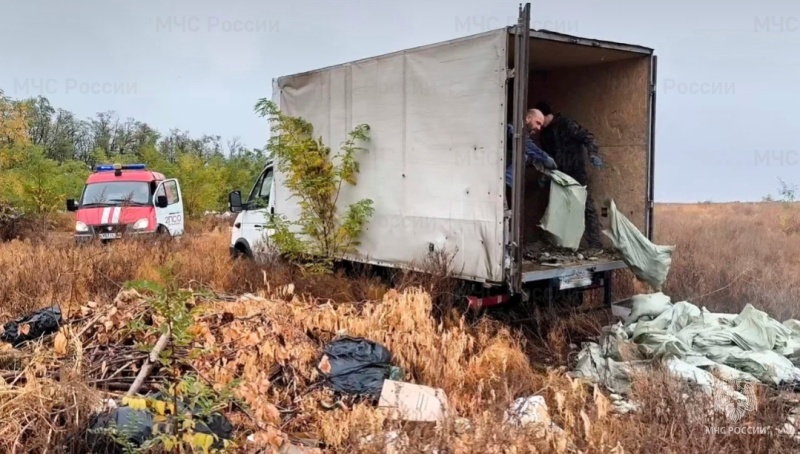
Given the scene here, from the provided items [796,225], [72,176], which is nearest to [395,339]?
[796,225]

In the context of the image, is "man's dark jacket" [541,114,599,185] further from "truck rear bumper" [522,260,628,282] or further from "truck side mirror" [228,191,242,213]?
"truck side mirror" [228,191,242,213]

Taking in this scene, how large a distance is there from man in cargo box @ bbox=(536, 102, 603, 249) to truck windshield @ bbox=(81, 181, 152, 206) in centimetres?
926

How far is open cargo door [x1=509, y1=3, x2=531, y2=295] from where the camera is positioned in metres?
5.12

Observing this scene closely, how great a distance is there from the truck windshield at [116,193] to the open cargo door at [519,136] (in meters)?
10.1

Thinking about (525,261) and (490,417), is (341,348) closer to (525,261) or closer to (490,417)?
(490,417)

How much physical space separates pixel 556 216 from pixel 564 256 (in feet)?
1.82

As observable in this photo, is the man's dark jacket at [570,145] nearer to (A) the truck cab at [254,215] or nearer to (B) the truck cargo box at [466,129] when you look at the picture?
(B) the truck cargo box at [466,129]

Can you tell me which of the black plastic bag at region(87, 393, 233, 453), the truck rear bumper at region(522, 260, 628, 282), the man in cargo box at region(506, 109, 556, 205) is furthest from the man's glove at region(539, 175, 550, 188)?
the black plastic bag at region(87, 393, 233, 453)

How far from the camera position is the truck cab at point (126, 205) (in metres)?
12.5

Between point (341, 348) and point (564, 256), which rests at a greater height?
point (564, 256)

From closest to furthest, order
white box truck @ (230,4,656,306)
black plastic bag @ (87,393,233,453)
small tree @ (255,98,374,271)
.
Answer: black plastic bag @ (87,393,233,453)
white box truck @ (230,4,656,306)
small tree @ (255,98,374,271)

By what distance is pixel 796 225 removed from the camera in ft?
50.9

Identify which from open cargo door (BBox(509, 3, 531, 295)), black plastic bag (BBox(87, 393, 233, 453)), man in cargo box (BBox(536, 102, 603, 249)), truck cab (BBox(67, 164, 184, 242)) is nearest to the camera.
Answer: black plastic bag (BBox(87, 393, 233, 453))

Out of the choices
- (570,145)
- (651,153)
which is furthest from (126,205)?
(651,153)
